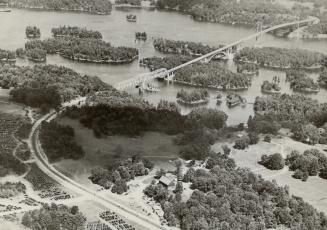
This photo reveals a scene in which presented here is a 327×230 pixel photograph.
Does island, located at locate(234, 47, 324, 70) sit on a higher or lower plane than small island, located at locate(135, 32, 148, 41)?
lower

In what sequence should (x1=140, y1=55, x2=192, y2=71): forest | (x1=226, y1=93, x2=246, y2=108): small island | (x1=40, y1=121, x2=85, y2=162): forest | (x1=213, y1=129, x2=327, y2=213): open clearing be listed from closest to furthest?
(x1=213, y1=129, x2=327, y2=213): open clearing
(x1=40, y1=121, x2=85, y2=162): forest
(x1=226, y1=93, x2=246, y2=108): small island
(x1=140, y1=55, x2=192, y2=71): forest

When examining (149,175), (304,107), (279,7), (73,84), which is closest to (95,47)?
(73,84)

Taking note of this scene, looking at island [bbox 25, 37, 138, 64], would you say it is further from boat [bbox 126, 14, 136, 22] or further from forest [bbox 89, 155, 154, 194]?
forest [bbox 89, 155, 154, 194]

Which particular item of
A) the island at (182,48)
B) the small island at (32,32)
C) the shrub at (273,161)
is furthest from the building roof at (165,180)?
the small island at (32,32)

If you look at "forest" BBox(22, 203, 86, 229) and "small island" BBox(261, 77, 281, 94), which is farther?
"small island" BBox(261, 77, 281, 94)

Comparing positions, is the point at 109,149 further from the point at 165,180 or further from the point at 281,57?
the point at 281,57

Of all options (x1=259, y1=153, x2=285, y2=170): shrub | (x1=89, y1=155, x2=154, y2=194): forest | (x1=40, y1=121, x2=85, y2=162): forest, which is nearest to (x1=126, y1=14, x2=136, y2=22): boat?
(x1=40, y1=121, x2=85, y2=162): forest

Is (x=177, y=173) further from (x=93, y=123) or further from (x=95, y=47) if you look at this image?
(x=95, y=47)
